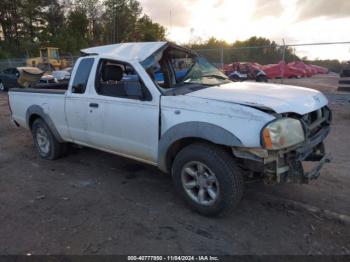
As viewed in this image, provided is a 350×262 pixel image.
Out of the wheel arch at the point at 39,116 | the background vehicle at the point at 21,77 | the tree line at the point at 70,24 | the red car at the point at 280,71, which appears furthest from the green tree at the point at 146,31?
the wheel arch at the point at 39,116

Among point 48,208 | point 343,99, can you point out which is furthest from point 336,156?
point 343,99

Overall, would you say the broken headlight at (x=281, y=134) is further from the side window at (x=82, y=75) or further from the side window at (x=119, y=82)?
the side window at (x=82, y=75)

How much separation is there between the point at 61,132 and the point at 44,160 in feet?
3.05

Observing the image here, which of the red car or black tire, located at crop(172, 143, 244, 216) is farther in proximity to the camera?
the red car

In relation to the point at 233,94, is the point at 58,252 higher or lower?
lower

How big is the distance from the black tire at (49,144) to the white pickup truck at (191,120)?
0.36 meters

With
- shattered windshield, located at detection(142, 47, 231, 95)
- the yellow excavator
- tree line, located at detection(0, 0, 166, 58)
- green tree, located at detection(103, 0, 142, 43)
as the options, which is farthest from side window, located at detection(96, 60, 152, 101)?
green tree, located at detection(103, 0, 142, 43)

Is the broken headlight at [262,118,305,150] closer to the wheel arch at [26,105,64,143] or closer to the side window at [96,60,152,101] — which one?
the side window at [96,60,152,101]

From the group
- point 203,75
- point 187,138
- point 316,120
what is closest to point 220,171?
point 187,138

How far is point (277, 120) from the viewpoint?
2945mm

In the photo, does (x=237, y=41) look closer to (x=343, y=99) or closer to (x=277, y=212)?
(x=343, y=99)

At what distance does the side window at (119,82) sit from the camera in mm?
3760

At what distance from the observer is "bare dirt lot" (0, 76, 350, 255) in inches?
118

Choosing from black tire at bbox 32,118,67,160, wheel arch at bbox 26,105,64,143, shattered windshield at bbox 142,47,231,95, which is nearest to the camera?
shattered windshield at bbox 142,47,231,95
